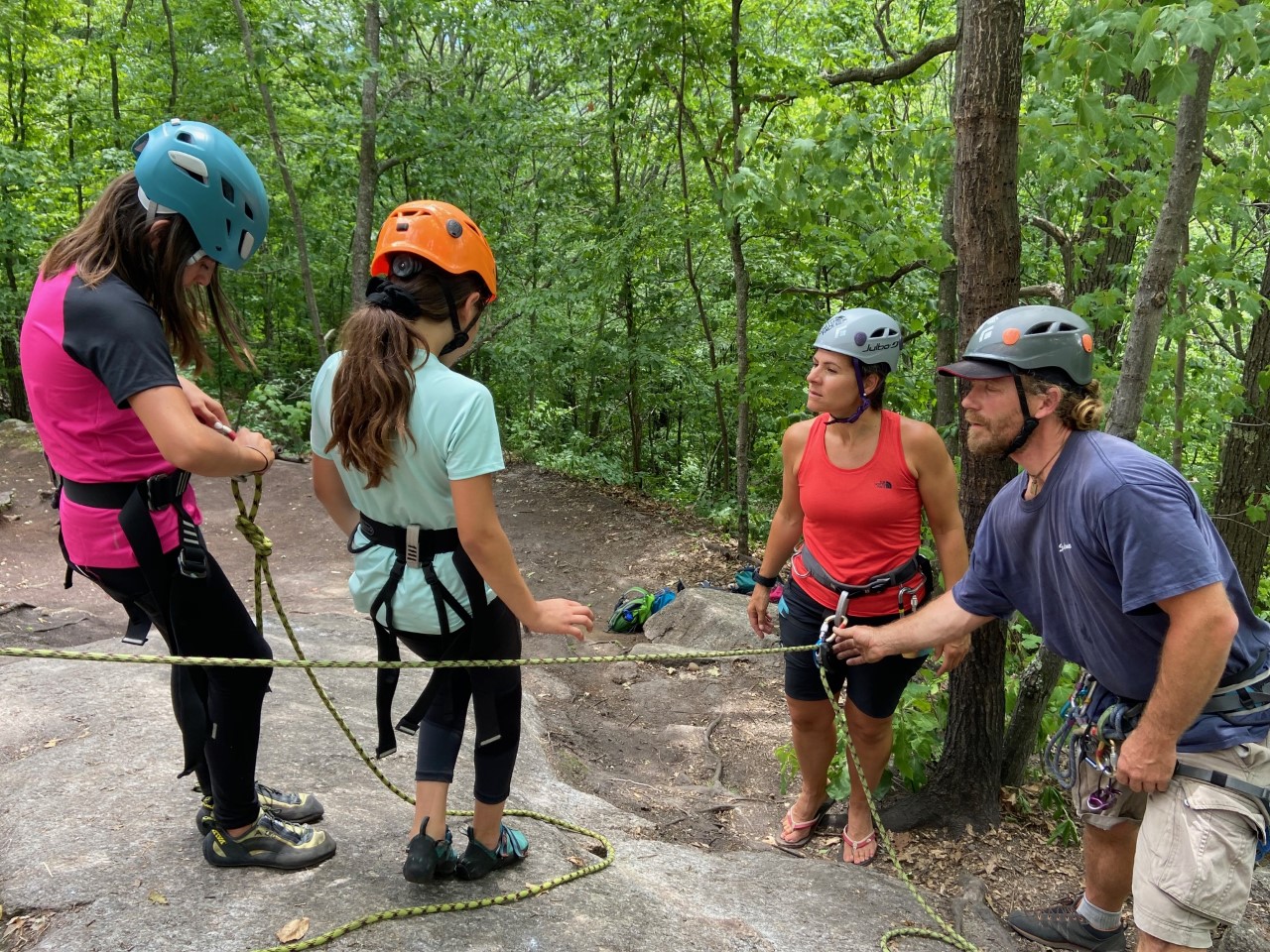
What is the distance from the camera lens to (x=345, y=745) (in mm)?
3631

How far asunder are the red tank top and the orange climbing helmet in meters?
1.65

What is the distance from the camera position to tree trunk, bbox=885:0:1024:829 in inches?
126

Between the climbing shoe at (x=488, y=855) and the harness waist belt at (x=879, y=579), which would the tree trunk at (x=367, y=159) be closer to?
the harness waist belt at (x=879, y=579)

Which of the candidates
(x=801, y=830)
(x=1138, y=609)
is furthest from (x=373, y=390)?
(x=801, y=830)

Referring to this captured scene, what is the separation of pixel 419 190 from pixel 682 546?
793 centimetres

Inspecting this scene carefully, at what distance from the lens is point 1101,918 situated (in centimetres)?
282

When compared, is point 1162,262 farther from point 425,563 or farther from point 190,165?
point 190,165

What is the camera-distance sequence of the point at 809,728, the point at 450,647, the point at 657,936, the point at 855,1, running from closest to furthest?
the point at 450,647
the point at 657,936
the point at 809,728
the point at 855,1

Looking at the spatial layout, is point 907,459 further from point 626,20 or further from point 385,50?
point 385,50

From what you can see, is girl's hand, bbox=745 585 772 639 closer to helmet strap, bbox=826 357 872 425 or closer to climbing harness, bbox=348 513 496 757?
helmet strap, bbox=826 357 872 425

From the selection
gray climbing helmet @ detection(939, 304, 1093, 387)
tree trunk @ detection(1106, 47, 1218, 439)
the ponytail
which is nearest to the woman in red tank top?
gray climbing helmet @ detection(939, 304, 1093, 387)

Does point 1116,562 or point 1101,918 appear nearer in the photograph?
point 1116,562

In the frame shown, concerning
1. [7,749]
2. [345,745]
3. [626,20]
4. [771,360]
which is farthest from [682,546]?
[7,749]

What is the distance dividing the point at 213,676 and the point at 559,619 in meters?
1.03
